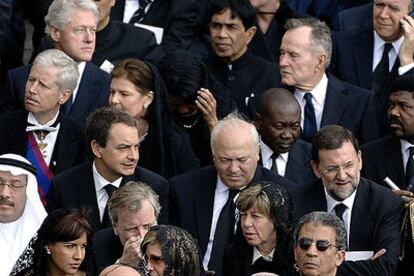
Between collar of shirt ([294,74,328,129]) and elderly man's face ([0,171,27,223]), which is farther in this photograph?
collar of shirt ([294,74,328,129])

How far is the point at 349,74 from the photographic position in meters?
12.8

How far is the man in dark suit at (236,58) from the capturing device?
41.0 ft

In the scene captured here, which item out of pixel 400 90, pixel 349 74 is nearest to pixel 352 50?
pixel 349 74

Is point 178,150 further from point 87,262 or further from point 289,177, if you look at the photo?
point 87,262

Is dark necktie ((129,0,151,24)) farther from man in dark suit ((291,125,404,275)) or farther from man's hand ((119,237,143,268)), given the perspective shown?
man's hand ((119,237,143,268))

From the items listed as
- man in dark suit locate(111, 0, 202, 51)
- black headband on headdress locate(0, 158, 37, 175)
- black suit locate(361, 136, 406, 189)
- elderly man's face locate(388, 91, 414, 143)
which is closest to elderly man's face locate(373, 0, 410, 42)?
elderly man's face locate(388, 91, 414, 143)

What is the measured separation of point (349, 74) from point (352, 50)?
0.20 meters

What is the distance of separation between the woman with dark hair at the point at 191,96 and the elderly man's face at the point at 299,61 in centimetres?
60

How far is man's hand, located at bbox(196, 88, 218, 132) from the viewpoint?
463 inches

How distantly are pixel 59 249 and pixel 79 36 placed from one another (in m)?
2.65

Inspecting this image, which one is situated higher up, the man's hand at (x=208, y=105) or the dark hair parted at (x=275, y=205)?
the man's hand at (x=208, y=105)

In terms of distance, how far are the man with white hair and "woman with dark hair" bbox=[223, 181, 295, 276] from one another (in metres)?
1.44

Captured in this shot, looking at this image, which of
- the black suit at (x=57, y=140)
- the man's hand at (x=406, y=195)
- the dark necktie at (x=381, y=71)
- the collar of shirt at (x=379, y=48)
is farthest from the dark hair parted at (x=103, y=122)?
the collar of shirt at (x=379, y=48)

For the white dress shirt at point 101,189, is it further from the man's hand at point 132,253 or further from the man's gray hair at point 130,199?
the man's hand at point 132,253
